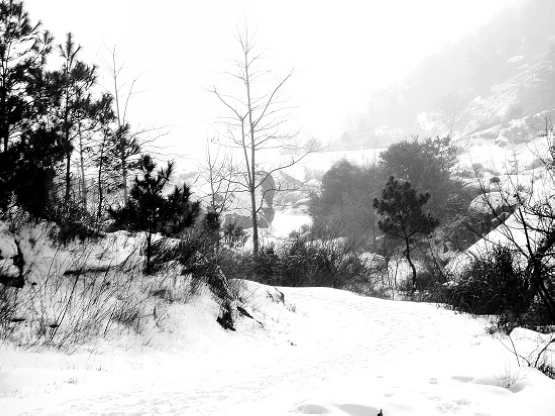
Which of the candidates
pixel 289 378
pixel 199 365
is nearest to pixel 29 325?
pixel 199 365

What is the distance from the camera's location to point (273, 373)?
14.9 ft

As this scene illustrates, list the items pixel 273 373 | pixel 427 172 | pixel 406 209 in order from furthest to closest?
pixel 427 172 → pixel 406 209 → pixel 273 373

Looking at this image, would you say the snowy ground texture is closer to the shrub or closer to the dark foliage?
the shrub

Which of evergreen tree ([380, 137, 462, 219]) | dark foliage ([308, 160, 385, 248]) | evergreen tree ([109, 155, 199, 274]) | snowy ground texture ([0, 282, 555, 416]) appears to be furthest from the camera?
dark foliage ([308, 160, 385, 248])

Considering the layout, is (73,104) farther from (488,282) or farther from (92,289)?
(488,282)

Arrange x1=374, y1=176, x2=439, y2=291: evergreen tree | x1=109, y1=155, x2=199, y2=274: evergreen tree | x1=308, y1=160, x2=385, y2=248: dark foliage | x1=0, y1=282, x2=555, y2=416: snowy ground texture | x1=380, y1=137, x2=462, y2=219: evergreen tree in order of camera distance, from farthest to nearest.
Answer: x1=308, y1=160, x2=385, y2=248: dark foliage < x1=380, y1=137, x2=462, y2=219: evergreen tree < x1=374, y1=176, x2=439, y2=291: evergreen tree < x1=109, y1=155, x2=199, y2=274: evergreen tree < x1=0, y1=282, x2=555, y2=416: snowy ground texture

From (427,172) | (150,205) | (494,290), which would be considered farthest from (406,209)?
(150,205)

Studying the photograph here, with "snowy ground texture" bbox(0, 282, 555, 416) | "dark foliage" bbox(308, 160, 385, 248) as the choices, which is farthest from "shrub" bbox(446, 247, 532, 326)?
"dark foliage" bbox(308, 160, 385, 248)

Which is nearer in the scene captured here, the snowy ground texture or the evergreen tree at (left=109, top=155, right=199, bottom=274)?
the snowy ground texture

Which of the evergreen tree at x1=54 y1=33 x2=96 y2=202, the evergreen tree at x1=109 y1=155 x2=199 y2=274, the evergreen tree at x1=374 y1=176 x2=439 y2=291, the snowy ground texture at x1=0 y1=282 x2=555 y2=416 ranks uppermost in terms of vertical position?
the evergreen tree at x1=54 y1=33 x2=96 y2=202

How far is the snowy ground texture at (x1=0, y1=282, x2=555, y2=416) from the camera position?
111 inches

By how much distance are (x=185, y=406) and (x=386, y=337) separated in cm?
457

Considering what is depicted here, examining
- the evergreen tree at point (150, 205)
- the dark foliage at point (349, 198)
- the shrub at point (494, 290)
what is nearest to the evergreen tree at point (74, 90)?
the evergreen tree at point (150, 205)

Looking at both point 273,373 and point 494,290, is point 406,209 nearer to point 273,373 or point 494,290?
point 494,290
